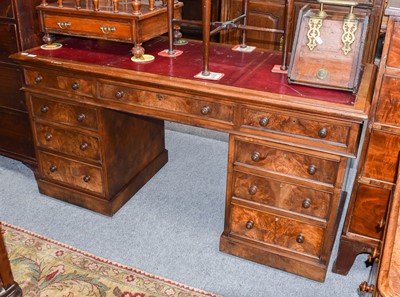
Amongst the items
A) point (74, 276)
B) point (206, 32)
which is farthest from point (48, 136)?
point (206, 32)

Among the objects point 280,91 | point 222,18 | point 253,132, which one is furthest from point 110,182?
point 222,18

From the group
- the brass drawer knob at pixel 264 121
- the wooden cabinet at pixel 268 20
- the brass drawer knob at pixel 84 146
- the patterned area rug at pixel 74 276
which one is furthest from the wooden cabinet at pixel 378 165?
the wooden cabinet at pixel 268 20

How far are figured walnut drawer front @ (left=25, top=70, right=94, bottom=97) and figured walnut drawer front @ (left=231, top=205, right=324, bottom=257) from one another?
1096mm

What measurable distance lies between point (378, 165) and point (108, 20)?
1662mm

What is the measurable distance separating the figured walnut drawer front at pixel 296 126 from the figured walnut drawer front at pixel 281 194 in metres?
0.29

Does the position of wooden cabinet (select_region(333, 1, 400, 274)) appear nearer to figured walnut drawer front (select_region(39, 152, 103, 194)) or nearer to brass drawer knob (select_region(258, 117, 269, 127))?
brass drawer knob (select_region(258, 117, 269, 127))

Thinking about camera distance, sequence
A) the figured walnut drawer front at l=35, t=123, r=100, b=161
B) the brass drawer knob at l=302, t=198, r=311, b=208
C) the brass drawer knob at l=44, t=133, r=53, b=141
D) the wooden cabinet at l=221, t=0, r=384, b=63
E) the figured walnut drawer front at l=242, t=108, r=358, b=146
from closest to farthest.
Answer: the figured walnut drawer front at l=242, t=108, r=358, b=146 < the brass drawer knob at l=302, t=198, r=311, b=208 < the figured walnut drawer front at l=35, t=123, r=100, b=161 < the brass drawer knob at l=44, t=133, r=53, b=141 < the wooden cabinet at l=221, t=0, r=384, b=63

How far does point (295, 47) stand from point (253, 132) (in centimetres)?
47

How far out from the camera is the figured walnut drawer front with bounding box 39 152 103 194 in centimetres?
293

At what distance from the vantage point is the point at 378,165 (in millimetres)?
2201

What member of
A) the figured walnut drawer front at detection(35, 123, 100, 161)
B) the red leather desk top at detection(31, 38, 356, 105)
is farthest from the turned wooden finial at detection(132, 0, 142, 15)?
the figured walnut drawer front at detection(35, 123, 100, 161)

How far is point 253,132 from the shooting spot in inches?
89.9

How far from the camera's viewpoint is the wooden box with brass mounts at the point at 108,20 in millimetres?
2557

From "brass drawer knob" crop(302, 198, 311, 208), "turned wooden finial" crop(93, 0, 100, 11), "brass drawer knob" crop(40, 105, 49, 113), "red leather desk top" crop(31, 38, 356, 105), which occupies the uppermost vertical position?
"turned wooden finial" crop(93, 0, 100, 11)
